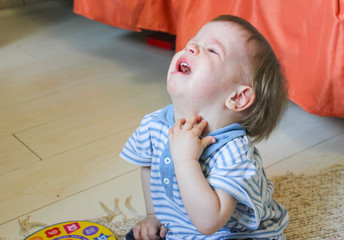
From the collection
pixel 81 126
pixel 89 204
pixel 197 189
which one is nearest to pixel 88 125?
pixel 81 126

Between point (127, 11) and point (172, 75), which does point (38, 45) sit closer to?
point (127, 11)

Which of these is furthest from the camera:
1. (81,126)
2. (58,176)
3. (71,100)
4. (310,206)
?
(71,100)

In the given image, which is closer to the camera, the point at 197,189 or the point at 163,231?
the point at 197,189

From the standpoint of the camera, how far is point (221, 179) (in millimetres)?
684

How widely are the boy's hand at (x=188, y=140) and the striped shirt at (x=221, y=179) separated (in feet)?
0.08

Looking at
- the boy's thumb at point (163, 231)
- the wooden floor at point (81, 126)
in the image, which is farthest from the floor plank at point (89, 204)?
the boy's thumb at point (163, 231)

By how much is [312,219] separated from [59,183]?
555 millimetres

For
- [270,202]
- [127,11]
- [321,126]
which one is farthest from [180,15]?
[270,202]

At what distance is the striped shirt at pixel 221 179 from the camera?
A: 0.70 meters

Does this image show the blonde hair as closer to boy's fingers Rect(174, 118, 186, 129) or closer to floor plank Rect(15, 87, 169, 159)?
boy's fingers Rect(174, 118, 186, 129)

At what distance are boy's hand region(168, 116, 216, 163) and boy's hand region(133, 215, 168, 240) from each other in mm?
206

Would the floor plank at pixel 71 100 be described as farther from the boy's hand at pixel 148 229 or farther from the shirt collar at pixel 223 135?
the shirt collar at pixel 223 135

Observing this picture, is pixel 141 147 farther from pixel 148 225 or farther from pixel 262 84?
pixel 262 84

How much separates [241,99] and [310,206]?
390 mm
